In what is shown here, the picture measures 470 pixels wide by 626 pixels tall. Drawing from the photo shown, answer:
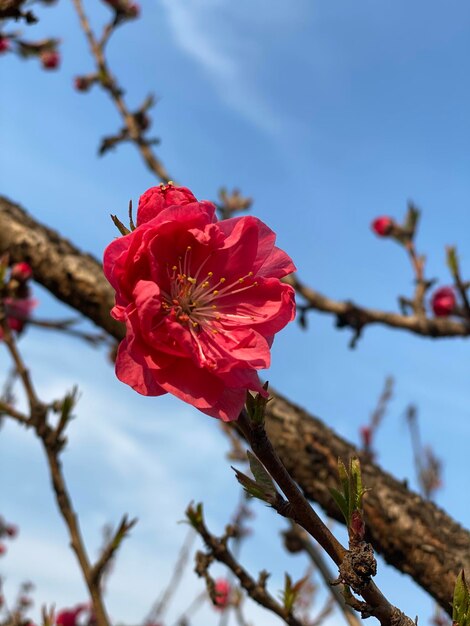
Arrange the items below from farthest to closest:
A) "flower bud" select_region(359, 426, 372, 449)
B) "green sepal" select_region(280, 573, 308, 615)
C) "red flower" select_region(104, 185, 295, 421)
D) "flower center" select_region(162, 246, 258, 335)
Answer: "flower bud" select_region(359, 426, 372, 449), "green sepal" select_region(280, 573, 308, 615), "flower center" select_region(162, 246, 258, 335), "red flower" select_region(104, 185, 295, 421)

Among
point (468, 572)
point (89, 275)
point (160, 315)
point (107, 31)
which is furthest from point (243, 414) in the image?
point (107, 31)

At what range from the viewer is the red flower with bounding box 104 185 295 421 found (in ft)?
3.66

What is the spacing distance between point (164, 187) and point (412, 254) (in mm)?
3366

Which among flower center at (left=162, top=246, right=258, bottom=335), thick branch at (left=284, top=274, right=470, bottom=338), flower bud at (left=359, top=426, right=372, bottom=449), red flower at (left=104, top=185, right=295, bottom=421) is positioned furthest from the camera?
flower bud at (left=359, top=426, right=372, bottom=449)

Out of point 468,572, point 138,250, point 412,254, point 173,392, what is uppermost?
point 412,254

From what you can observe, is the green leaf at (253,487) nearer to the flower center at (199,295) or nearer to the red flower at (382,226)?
the flower center at (199,295)

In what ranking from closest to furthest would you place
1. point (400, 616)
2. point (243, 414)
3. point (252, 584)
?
point (400, 616), point (243, 414), point (252, 584)

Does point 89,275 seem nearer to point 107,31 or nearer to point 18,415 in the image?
point 18,415

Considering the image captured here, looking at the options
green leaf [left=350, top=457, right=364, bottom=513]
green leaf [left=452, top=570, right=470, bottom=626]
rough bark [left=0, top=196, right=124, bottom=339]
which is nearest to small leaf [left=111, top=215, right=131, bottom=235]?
green leaf [left=350, top=457, right=364, bottom=513]

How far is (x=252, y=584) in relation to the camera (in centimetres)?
190

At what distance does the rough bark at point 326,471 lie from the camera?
2203mm

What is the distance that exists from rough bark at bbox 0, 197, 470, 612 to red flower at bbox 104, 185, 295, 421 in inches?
46.7

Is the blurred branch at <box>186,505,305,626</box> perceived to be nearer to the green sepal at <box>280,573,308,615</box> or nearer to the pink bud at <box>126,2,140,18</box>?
the green sepal at <box>280,573,308,615</box>

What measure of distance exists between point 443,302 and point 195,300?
2924 millimetres
